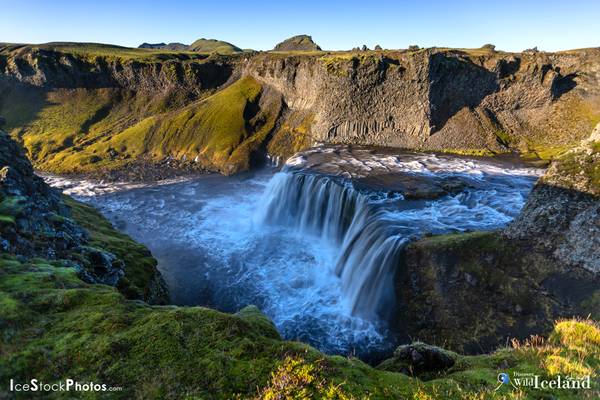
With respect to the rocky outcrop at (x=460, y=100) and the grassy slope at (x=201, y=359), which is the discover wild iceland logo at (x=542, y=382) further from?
the rocky outcrop at (x=460, y=100)

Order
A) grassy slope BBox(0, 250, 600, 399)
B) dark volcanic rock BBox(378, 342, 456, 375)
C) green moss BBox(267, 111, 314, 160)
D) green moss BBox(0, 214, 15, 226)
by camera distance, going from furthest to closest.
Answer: green moss BBox(267, 111, 314, 160) < green moss BBox(0, 214, 15, 226) < dark volcanic rock BBox(378, 342, 456, 375) < grassy slope BBox(0, 250, 600, 399)

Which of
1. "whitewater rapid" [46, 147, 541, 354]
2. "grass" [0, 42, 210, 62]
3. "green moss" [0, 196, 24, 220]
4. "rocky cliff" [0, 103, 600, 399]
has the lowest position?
"whitewater rapid" [46, 147, 541, 354]

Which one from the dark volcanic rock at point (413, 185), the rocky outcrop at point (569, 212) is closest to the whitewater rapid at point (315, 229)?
the dark volcanic rock at point (413, 185)

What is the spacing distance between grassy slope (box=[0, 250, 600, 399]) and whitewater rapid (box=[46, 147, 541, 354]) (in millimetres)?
16054

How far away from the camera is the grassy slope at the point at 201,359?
25.7ft

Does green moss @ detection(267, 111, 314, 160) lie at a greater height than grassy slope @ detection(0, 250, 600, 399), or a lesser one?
greater

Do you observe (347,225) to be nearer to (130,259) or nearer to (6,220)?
(130,259)

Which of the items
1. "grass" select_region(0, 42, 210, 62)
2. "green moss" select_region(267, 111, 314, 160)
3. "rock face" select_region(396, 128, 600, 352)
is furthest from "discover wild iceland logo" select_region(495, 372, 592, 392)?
"grass" select_region(0, 42, 210, 62)

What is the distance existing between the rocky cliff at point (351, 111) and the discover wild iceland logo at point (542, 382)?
63.3 meters

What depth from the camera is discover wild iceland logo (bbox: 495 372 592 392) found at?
8.62 m

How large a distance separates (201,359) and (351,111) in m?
71.5

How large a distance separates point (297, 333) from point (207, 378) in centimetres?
2052

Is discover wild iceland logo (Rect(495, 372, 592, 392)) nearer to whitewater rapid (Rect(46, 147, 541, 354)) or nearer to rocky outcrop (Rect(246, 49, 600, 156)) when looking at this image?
whitewater rapid (Rect(46, 147, 541, 354))

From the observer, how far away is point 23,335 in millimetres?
9500
